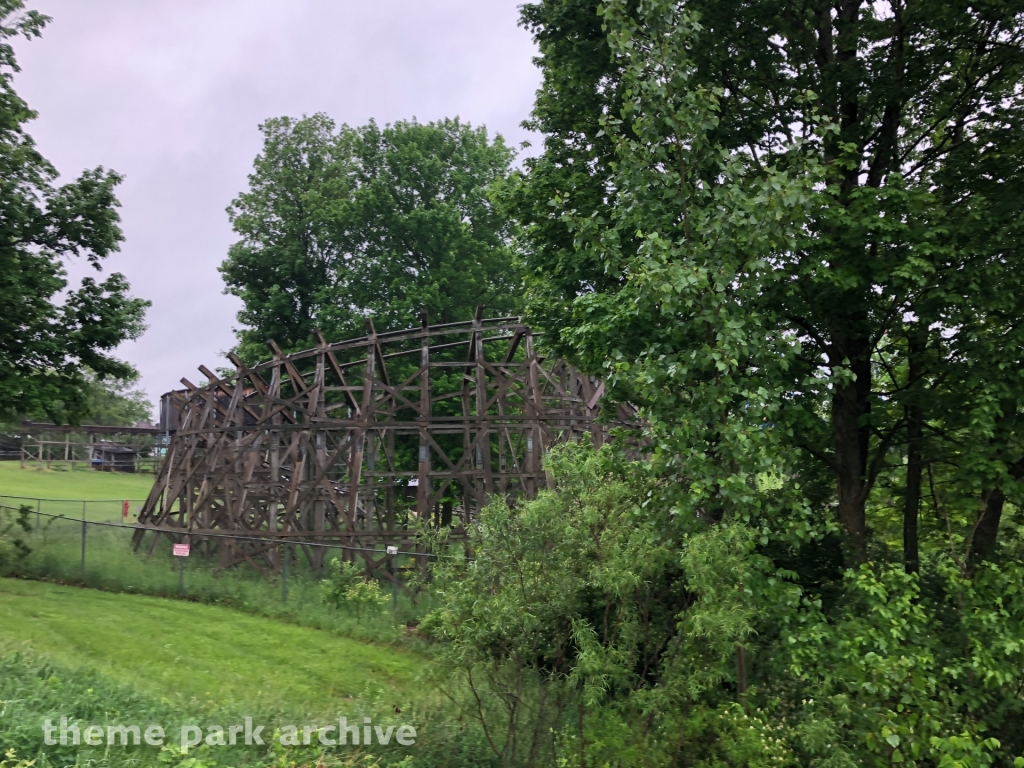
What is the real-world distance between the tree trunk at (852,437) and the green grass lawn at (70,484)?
1731 inches

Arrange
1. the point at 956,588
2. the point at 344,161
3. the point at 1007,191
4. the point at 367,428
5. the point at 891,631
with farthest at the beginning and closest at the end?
the point at 344,161 < the point at 367,428 < the point at 1007,191 < the point at 956,588 < the point at 891,631

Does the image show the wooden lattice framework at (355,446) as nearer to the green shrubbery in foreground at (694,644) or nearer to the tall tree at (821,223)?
the tall tree at (821,223)

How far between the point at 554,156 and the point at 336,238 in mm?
23392

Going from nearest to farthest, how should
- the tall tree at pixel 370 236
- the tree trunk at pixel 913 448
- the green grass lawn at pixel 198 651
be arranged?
the tree trunk at pixel 913 448 → the green grass lawn at pixel 198 651 → the tall tree at pixel 370 236

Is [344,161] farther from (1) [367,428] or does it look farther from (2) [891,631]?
(2) [891,631]

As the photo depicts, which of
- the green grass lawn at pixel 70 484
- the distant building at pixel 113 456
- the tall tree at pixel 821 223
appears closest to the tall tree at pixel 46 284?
the tall tree at pixel 821 223

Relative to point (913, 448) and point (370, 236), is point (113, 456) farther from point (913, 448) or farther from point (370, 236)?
point (913, 448)

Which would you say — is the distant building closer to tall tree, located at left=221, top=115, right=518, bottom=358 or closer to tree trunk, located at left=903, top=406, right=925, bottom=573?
tall tree, located at left=221, top=115, right=518, bottom=358

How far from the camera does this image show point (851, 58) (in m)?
9.54

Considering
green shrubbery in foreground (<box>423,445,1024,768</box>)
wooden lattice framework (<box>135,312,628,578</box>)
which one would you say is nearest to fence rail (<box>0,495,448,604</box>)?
wooden lattice framework (<box>135,312,628,578</box>)

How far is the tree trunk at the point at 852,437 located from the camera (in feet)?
30.7

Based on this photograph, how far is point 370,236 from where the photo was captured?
1296 inches

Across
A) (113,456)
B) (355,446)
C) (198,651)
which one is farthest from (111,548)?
(113,456)

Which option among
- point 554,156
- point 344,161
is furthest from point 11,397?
point 344,161
